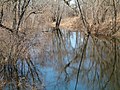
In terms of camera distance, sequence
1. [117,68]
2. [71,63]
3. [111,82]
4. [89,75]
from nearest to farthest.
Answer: [111,82], [89,75], [117,68], [71,63]

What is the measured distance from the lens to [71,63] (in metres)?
17.1

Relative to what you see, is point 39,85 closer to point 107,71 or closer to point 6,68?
point 6,68

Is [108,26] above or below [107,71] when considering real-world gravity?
above

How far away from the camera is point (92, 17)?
34844mm

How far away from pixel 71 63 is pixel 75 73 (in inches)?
94.1

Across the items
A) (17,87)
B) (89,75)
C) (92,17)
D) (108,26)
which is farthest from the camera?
(92,17)

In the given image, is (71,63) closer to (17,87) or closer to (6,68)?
(6,68)

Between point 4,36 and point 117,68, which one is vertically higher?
point 4,36

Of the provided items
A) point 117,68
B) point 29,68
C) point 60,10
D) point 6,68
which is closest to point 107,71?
point 117,68

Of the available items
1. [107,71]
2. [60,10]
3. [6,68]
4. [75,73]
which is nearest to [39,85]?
[6,68]

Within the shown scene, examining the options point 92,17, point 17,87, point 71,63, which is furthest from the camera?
point 92,17

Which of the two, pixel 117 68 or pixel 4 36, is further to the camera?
pixel 117 68

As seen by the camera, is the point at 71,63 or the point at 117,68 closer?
the point at 117,68

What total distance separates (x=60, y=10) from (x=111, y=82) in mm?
37290
